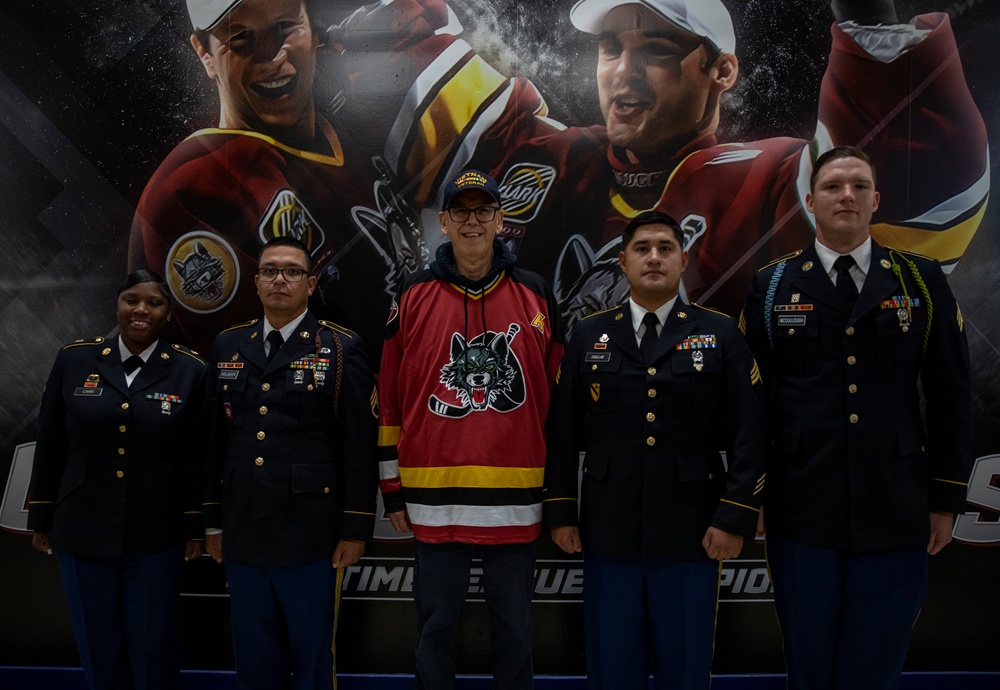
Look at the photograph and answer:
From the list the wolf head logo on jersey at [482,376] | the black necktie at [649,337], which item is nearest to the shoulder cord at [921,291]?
the black necktie at [649,337]

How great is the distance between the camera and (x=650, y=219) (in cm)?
224

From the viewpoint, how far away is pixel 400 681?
10.2 feet

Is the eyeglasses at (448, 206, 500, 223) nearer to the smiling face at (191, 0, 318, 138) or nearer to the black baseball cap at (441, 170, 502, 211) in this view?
the black baseball cap at (441, 170, 502, 211)

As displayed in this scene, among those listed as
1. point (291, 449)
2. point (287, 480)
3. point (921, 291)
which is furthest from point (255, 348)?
point (921, 291)

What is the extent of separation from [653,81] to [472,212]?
4.44 feet

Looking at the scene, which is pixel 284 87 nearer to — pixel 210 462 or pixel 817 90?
pixel 210 462

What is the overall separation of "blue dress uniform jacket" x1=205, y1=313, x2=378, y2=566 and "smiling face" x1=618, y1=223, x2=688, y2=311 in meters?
1.15

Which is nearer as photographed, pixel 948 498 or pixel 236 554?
pixel 948 498

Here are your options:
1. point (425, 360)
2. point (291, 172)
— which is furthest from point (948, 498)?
point (291, 172)

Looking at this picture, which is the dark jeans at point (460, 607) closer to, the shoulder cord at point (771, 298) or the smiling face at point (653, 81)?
the shoulder cord at point (771, 298)

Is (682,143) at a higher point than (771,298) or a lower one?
higher

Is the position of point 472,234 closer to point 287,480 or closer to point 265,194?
point 287,480

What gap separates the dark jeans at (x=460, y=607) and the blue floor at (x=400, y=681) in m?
0.88

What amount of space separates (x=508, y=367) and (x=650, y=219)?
0.75 meters
